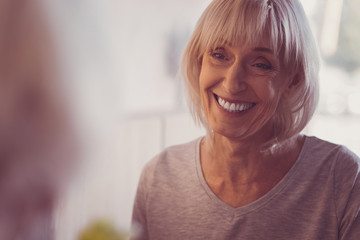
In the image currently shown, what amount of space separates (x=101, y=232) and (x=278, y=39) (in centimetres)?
79

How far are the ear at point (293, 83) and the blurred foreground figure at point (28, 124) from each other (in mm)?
859

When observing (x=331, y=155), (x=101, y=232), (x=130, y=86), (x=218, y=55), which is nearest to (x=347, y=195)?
(x=331, y=155)

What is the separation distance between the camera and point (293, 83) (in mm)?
1069

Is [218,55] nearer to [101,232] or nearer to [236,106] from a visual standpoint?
[236,106]

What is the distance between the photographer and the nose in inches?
38.7

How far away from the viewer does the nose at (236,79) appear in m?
0.98

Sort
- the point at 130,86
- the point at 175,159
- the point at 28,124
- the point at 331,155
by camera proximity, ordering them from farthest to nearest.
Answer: the point at 130,86, the point at 175,159, the point at 331,155, the point at 28,124

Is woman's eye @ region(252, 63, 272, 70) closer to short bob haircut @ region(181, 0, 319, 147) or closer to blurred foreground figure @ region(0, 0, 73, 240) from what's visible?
short bob haircut @ region(181, 0, 319, 147)

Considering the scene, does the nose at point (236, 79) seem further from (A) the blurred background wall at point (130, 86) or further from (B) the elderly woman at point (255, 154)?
(A) the blurred background wall at point (130, 86)

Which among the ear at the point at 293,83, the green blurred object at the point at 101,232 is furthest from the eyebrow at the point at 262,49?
the green blurred object at the point at 101,232

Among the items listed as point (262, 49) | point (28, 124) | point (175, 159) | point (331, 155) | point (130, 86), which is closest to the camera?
point (28, 124)

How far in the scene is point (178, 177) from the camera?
1.17 meters

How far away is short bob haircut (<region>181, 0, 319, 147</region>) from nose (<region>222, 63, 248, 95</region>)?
6 cm

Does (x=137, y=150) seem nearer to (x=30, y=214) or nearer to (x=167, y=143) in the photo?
(x=167, y=143)
